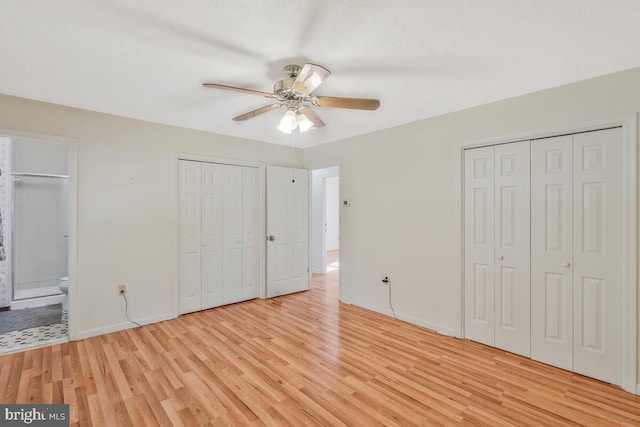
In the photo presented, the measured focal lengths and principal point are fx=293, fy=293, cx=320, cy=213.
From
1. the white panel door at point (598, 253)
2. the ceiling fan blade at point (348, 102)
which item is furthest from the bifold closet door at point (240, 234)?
the white panel door at point (598, 253)

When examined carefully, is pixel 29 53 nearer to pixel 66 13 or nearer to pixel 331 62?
pixel 66 13

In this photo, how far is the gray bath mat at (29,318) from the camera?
3371mm

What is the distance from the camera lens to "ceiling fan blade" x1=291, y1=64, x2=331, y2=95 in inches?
69.1

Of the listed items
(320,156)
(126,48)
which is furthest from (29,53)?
(320,156)

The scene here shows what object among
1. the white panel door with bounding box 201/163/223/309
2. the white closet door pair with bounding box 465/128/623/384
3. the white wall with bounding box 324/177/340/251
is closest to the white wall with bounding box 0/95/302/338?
the white panel door with bounding box 201/163/223/309

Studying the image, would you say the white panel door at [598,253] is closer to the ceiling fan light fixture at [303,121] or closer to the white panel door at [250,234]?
the ceiling fan light fixture at [303,121]

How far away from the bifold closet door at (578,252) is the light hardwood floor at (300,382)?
0.74 feet

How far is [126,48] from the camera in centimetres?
196

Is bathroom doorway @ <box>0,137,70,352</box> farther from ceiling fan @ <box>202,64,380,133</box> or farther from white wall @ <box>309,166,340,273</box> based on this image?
white wall @ <box>309,166,340,273</box>

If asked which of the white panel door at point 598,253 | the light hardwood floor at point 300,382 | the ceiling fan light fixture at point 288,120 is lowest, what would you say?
the light hardwood floor at point 300,382

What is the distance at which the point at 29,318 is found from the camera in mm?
3627

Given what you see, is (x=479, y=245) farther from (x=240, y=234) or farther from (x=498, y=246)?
(x=240, y=234)

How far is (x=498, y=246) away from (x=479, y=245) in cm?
17

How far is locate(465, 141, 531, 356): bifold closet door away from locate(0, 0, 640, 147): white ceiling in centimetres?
65
